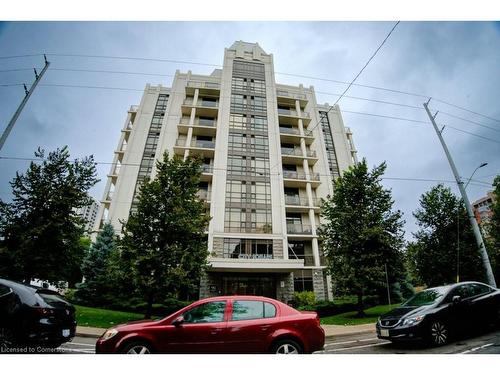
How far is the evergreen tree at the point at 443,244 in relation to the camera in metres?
16.5

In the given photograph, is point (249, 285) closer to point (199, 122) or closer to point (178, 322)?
point (178, 322)

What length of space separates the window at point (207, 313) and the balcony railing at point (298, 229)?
868 inches

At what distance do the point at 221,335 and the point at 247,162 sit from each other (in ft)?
80.7

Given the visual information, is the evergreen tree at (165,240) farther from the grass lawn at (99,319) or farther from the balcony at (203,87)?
the balcony at (203,87)

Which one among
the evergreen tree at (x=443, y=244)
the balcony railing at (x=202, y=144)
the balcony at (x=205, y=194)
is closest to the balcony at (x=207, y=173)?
the balcony at (x=205, y=194)

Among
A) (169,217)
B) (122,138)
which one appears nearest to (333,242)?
(169,217)

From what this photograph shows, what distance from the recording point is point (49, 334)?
5.45m

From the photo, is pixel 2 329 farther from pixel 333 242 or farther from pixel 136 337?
pixel 333 242

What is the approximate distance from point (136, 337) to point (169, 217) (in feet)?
29.7

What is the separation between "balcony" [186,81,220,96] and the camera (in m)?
33.8

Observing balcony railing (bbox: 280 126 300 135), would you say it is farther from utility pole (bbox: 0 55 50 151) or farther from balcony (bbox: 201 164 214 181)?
utility pole (bbox: 0 55 50 151)

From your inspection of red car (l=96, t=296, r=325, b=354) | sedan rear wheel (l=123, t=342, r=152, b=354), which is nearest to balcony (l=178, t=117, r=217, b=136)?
red car (l=96, t=296, r=325, b=354)

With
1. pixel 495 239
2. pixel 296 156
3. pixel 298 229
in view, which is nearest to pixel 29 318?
pixel 298 229

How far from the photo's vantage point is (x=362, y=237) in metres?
15.2
